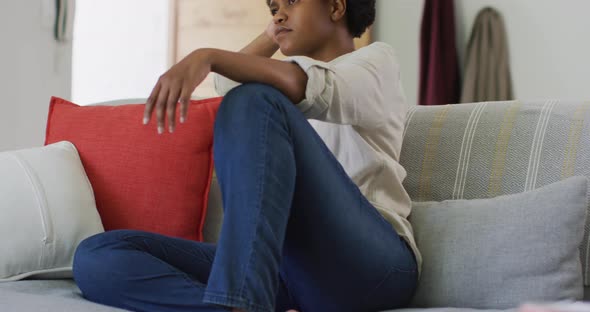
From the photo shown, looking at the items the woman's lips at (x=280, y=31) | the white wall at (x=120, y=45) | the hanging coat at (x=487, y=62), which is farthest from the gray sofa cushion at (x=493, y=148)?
the white wall at (x=120, y=45)

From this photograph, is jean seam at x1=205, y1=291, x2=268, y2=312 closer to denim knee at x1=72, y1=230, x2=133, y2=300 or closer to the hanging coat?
denim knee at x1=72, y1=230, x2=133, y2=300

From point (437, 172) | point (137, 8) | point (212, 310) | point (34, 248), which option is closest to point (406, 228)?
point (437, 172)

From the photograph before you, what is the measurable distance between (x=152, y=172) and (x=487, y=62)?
5.71 feet

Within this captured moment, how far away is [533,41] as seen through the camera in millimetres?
3008

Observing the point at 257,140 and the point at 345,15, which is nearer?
the point at 257,140

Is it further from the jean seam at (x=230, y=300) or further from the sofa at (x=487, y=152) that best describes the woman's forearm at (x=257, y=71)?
the sofa at (x=487, y=152)

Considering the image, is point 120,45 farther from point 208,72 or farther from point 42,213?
point 208,72

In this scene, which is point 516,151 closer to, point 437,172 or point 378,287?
point 437,172

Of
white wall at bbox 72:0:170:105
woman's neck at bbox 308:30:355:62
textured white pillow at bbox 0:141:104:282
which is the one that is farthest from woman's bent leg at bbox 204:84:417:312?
white wall at bbox 72:0:170:105

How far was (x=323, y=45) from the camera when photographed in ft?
5.08

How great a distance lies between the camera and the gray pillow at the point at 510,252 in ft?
4.12

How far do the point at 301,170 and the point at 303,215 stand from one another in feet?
0.24

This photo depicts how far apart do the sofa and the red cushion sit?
0.22 m

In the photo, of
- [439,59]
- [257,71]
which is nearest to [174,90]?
[257,71]
